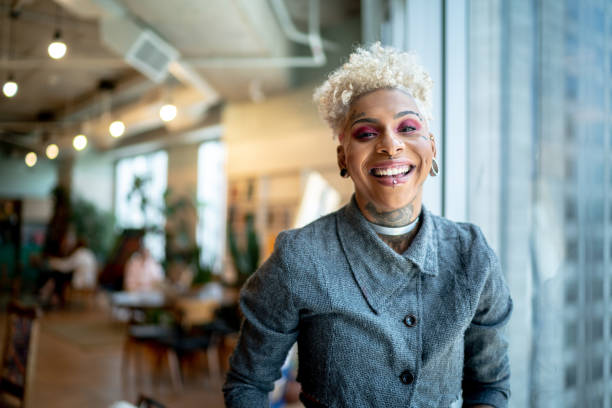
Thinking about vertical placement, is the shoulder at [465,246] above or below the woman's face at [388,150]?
below

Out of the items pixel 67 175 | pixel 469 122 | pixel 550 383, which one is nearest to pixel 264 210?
pixel 469 122

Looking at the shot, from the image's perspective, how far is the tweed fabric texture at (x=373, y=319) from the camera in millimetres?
931

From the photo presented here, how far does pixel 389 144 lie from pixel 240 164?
5.98 m

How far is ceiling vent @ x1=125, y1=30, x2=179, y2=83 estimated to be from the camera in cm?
401

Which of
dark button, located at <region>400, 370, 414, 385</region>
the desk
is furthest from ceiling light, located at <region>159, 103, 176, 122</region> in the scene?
dark button, located at <region>400, 370, 414, 385</region>

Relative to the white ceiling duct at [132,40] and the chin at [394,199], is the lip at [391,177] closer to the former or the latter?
the chin at [394,199]

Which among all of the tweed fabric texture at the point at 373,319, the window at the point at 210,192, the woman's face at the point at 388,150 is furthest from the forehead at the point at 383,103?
the window at the point at 210,192

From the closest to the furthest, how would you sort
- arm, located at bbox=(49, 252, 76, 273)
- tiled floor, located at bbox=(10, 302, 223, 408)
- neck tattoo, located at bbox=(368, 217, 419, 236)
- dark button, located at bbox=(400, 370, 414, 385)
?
dark button, located at bbox=(400, 370, 414, 385), neck tattoo, located at bbox=(368, 217, 419, 236), tiled floor, located at bbox=(10, 302, 223, 408), arm, located at bbox=(49, 252, 76, 273)

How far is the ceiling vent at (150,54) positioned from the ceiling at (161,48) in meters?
0.01

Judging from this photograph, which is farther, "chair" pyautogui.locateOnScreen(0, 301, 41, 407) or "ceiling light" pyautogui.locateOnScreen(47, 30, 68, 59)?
"ceiling light" pyautogui.locateOnScreen(47, 30, 68, 59)

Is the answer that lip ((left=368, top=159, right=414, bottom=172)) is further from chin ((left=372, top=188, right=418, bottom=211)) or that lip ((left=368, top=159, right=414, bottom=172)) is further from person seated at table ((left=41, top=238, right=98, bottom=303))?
person seated at table ((left=41, top=238, right=98, bottom=303))

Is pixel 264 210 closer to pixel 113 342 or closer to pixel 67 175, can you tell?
pixel 113 342

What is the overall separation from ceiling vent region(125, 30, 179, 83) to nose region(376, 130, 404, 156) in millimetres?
3624

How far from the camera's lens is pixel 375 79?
1.03 meters
